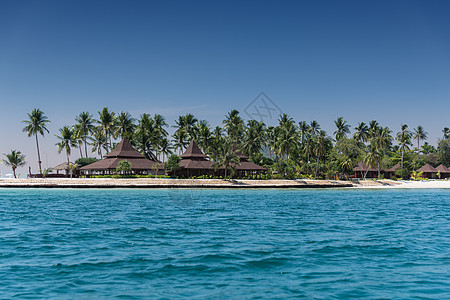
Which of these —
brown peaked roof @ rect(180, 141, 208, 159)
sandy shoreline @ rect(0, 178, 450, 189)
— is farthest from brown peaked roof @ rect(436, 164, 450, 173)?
brown peaked roof @ rect(180, 141, 208, 159)

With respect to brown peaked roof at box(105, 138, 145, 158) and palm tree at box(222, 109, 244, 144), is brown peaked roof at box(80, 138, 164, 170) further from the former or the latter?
palm tree at box(222, 109, 244, 144)

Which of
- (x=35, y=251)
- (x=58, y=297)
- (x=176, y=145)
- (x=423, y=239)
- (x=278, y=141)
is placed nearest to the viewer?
(x=58, y=297)

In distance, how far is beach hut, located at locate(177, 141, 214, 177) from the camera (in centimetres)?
7081

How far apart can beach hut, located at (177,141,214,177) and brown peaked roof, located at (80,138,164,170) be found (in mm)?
4415

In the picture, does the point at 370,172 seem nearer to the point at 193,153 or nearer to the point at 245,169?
the point at 245,169

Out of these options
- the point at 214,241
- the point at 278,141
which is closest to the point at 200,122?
the point at 278,141

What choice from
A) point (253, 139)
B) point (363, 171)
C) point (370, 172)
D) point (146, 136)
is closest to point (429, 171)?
point (370, 172)

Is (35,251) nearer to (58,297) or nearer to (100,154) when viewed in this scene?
(58,297)

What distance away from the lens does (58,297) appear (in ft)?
27.3

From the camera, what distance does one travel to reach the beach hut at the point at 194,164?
70812 mm

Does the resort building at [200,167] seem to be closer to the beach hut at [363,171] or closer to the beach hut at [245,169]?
the beach hut at [245,169]

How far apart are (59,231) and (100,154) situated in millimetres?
78487

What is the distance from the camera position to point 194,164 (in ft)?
235

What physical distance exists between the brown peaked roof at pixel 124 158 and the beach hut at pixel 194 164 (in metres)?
4.41
